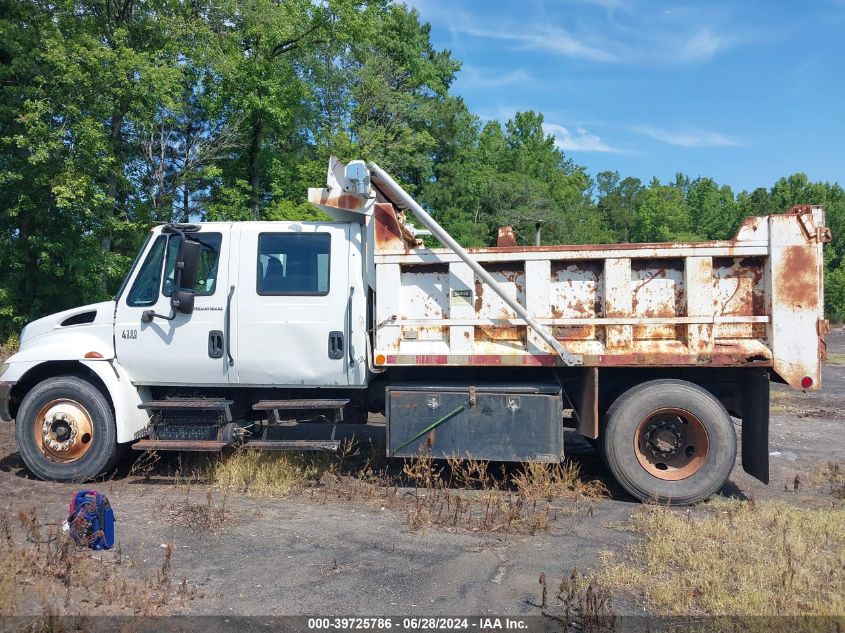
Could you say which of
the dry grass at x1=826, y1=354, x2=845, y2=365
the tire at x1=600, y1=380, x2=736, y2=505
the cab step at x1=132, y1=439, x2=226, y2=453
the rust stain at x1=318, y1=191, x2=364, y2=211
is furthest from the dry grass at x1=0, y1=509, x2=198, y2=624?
the dry grass at x1=826, y1=354, x2=845, y2=365

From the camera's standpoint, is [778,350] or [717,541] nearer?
[717,541]

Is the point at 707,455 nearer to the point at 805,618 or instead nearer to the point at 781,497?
the point at 781,497

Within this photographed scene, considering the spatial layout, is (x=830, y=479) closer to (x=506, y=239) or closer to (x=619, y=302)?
(x=619, y=302)

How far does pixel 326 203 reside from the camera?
22.6 ft

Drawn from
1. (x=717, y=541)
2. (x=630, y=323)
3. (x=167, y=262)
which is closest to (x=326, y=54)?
(x=167, y=262)

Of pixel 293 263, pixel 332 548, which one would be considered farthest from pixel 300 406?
pixel 332 548

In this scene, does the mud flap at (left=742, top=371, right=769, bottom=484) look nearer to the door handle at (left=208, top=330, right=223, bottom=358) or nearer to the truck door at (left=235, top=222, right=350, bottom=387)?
the truck door at (left=235, top=222, right=350, bottom=387)

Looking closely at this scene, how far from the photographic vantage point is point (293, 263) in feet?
23.0

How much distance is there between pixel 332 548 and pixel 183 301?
2.99m

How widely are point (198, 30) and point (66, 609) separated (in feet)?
66.0

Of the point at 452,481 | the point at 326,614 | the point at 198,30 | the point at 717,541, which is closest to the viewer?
the point at 326,614

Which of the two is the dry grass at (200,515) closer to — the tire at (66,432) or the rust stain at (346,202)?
the tire at (66,432)

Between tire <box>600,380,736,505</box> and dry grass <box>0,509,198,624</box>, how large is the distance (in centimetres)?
401

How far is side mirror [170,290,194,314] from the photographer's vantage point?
22.6 feet
